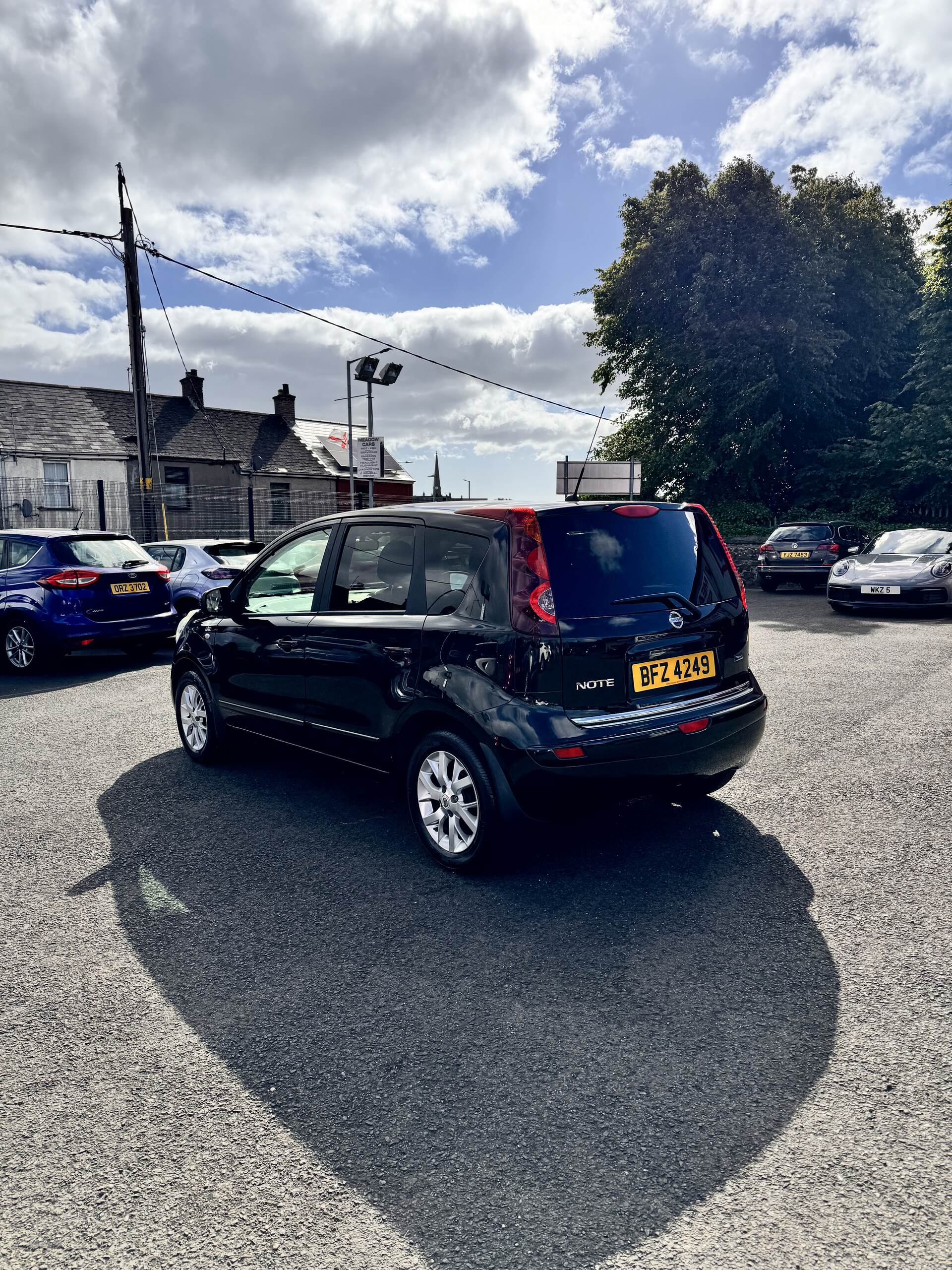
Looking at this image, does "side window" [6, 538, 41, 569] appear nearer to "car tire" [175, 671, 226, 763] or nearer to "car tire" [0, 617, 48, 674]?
"car tire" [0, 617, 48, 674]

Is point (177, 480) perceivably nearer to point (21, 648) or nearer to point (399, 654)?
point (21, 648)

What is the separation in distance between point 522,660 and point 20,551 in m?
8.28

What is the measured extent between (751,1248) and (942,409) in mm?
26468

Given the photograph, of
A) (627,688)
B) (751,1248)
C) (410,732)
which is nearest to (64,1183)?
(751,1248)

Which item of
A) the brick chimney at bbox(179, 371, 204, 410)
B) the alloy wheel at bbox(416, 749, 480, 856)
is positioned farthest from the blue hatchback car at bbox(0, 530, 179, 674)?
the brick chimney at bbox(179, 371, 204, 410)

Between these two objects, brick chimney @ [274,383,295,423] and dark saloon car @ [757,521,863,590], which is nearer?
dark saloon car @ [757,521,863,590]

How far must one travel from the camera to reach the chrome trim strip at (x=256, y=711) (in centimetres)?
494

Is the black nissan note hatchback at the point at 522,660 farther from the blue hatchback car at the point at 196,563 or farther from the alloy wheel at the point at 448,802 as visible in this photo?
the blue hatchback car at the point at 196,563

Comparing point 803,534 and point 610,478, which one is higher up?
point 610,478

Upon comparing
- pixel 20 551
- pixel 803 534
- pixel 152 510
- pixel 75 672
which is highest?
pixel 152 510

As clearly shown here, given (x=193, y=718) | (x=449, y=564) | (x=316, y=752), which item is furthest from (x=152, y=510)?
(x=449, y=564)

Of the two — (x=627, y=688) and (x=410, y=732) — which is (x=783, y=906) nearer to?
(x=627, y=688)

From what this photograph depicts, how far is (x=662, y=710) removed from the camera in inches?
154

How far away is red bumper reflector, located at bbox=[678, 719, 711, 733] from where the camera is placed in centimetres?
392
